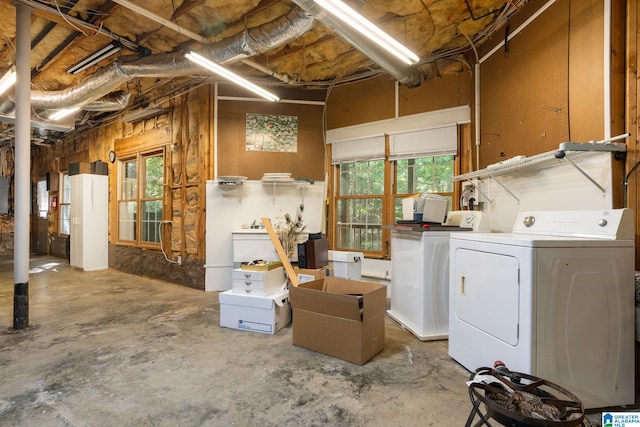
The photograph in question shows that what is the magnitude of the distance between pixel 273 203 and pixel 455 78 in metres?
2.93

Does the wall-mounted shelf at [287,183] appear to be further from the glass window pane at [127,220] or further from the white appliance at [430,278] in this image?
the glass window pane at [127,220]

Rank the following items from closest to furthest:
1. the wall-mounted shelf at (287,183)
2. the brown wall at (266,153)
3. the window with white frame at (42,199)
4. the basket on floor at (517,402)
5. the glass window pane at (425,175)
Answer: the basket on floor at (517,402) → the glass window pane at (425,175) → the wall-mounted shelf at (287,183) → the brown wall at (266,153) → the window with white frame at (42,199)

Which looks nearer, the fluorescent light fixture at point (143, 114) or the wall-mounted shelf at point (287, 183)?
the wall-mounted shelf at point (287, 183)

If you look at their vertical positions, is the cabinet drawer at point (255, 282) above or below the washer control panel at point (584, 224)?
below

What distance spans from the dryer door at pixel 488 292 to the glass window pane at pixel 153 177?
493 centimetres

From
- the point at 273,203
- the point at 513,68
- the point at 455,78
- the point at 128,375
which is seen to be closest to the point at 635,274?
the point at 513,68

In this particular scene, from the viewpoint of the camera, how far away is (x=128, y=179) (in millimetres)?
6113

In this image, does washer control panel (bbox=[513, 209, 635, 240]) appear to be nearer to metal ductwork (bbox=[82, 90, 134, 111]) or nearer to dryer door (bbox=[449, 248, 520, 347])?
dryer door (bbox=[449, 248, 520, 347])

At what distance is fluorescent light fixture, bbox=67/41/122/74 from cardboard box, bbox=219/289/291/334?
3.30 metres

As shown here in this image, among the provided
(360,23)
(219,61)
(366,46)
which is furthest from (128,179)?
(360,23)

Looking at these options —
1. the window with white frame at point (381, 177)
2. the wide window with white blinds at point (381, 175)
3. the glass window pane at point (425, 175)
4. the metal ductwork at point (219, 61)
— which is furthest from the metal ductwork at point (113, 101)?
the glass window pane at point (425, 175)

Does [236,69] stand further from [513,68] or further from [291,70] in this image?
[513,68]

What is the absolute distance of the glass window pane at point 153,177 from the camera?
548 centimetres

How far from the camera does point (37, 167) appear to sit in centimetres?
893
